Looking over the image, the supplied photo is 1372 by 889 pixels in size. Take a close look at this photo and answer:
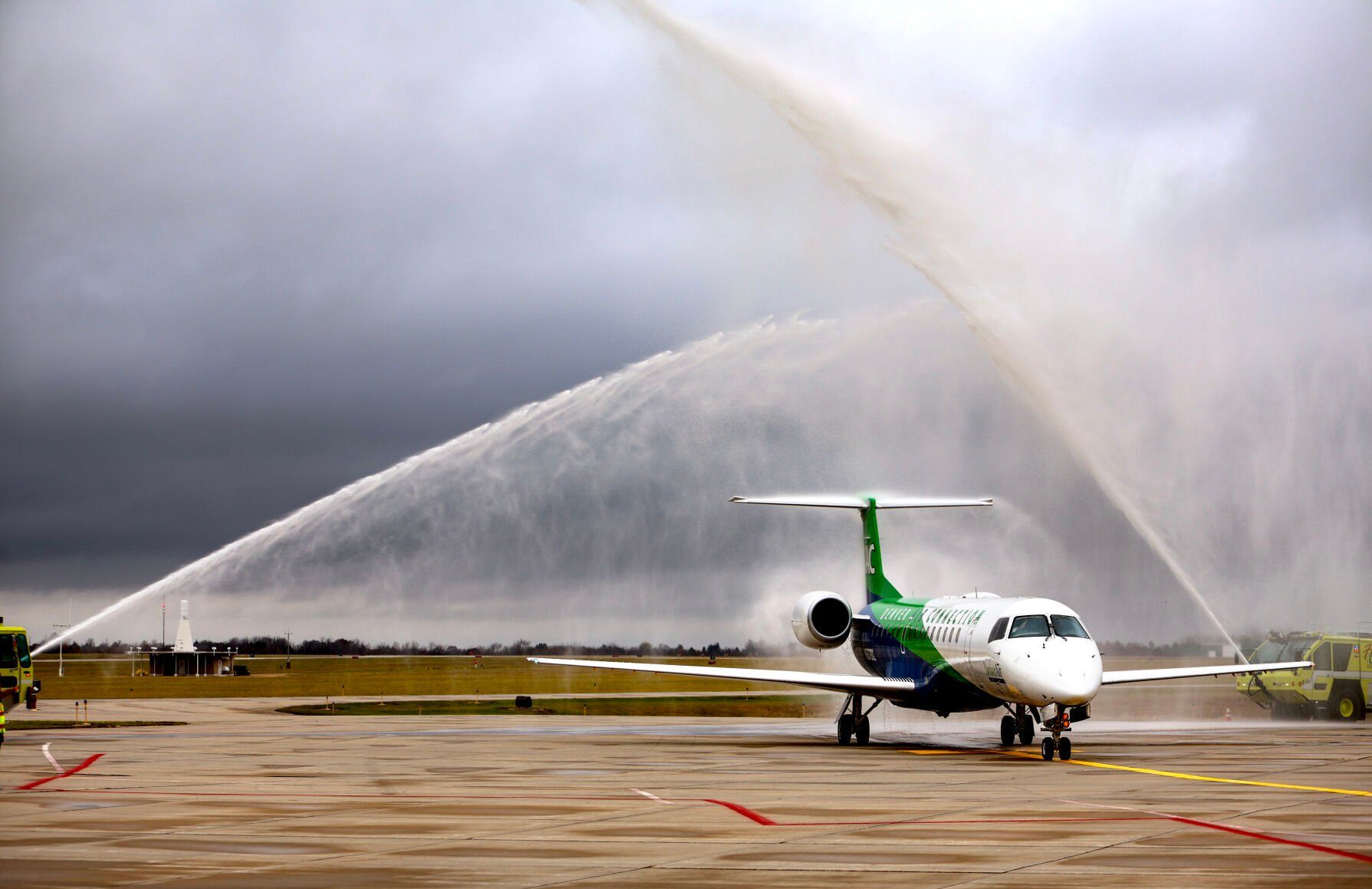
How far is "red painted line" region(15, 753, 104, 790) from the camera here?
968 inches

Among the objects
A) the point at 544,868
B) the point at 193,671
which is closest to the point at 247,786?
the point at 544,868

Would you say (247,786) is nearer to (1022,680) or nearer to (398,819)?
(398,819)

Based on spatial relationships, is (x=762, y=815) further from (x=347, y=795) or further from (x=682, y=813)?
(x=347, y=795)

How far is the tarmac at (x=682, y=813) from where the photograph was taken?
14.4m

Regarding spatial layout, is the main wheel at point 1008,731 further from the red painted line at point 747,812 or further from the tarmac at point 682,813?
the red painted line at point 747,812

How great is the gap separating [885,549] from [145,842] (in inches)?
1572

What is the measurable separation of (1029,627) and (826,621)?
9.85 metres

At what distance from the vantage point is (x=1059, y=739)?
3077 centimetres

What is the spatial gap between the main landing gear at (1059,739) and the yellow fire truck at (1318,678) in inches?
797

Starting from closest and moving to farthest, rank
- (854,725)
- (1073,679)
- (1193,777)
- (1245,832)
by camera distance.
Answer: (1245,832) < (1193,777) < (1073,679) < (854,725)

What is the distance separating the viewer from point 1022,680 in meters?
30.7

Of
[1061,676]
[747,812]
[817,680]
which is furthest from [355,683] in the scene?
[747,812]

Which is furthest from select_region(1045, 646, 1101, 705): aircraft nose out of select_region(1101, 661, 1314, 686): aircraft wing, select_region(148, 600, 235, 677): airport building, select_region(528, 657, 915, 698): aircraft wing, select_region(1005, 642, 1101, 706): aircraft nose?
select_region(148, 600, 235, 677): airport building

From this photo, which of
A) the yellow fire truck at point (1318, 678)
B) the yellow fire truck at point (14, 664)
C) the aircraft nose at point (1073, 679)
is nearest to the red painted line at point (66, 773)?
the yellow fire truck at point (14, 664)
